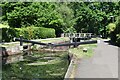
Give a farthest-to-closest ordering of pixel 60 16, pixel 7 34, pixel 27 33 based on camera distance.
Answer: pixel 60 16 < pixel 27 33 < pixel 7 34

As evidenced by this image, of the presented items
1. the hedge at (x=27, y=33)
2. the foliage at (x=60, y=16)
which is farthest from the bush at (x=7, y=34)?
the foliage at (x=60, y=16)

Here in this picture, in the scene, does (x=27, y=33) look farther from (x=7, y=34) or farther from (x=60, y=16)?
(x=60, y=16)

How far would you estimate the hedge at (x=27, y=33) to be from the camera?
1379 inches

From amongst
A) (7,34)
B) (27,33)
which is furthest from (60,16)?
(7,34)

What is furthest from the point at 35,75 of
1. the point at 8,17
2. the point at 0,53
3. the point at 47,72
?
the point at 8,17

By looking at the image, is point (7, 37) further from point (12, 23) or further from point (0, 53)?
point (12, 23)

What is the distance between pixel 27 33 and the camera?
42.1 metres

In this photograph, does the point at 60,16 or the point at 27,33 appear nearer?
the point at 27,33

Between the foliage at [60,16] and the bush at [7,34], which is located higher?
the foliage at [60,16]

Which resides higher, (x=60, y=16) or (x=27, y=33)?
(x=60, y=16)

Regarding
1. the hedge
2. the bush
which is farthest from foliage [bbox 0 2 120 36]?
the bush

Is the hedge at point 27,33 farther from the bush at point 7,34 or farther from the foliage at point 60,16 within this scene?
the foliage at point 60,16

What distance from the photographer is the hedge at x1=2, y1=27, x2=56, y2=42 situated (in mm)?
35022

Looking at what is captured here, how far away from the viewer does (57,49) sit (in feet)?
123
